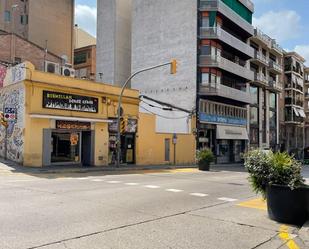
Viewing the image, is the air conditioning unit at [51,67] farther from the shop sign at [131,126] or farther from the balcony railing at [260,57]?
the balcony railing at [260,57]

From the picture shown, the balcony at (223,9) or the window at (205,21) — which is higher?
the balcony at (223,9)

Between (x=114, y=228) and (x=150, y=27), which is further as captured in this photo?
(x=150, y=27)

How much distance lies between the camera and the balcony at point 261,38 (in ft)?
178

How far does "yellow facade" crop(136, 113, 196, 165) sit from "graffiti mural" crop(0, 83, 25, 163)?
9701 mm

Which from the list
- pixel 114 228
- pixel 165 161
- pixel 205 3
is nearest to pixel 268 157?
pixel 114 228

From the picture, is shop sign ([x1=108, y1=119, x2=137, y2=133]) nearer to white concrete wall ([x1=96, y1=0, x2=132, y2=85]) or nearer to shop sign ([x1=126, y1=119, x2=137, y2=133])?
shop sign ([x1=126, y1=119, x2=137, y2=133])

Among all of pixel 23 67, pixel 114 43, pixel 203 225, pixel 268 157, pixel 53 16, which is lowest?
pixel 203 225

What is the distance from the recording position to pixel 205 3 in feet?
139

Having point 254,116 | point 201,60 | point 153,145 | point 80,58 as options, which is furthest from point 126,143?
point 80,58

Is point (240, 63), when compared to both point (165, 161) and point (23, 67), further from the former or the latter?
point (23, 67)

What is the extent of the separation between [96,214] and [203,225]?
2294 millimetres

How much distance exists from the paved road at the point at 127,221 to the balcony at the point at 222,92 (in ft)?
96.2

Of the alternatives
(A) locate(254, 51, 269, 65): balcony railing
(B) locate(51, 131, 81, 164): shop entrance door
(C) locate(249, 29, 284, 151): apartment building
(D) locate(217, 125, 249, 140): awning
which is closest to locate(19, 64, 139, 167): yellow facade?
(B) locate(51, 131, 81, 164): shop entrance door

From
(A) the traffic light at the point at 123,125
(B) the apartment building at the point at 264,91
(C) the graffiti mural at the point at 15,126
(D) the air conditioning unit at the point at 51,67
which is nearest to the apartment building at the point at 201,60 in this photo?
(B) the apartment building at the point at 264,91
